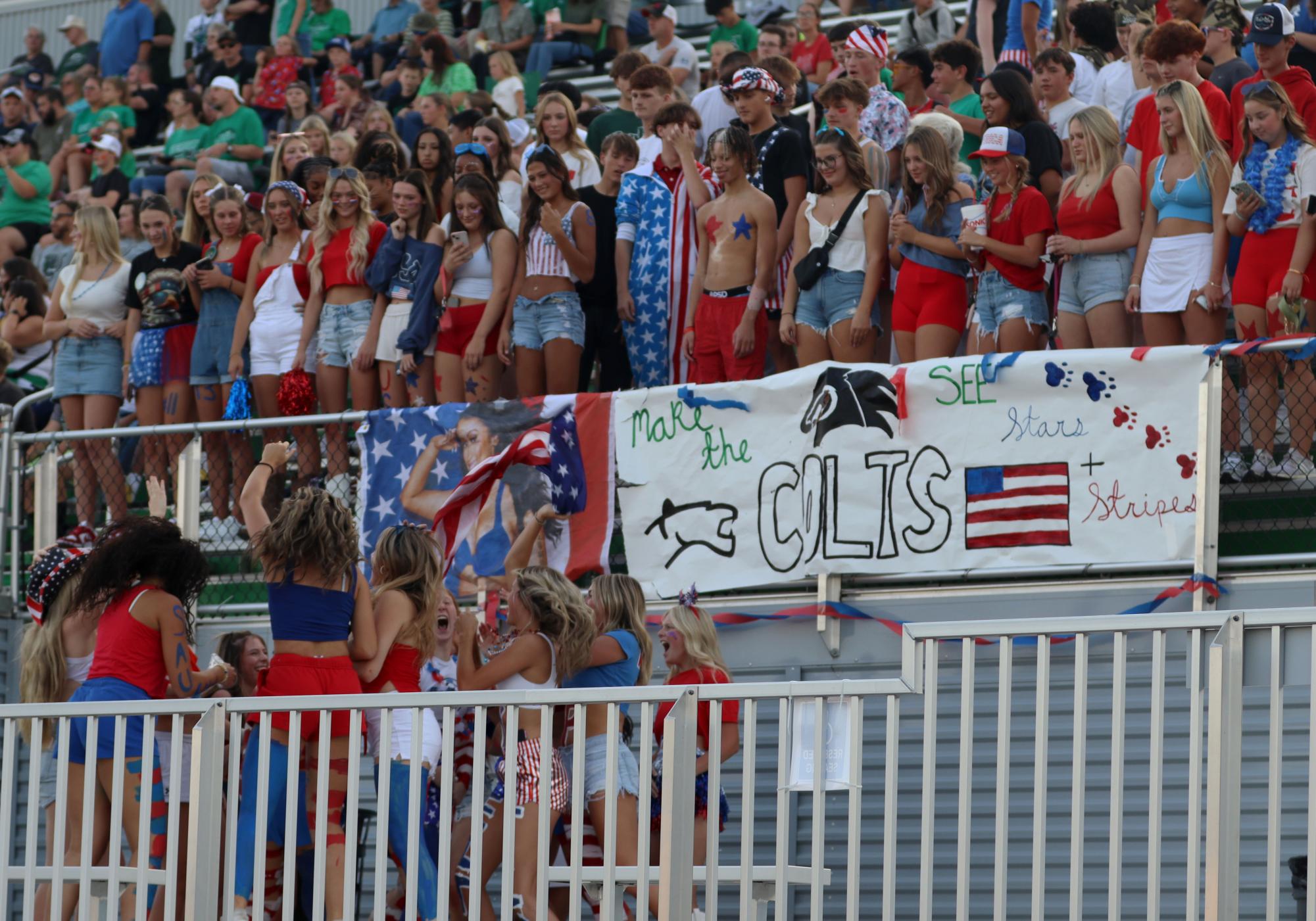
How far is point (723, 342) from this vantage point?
1002cm

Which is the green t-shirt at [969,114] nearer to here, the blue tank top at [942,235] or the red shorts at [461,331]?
the blue tank top at [942,235]

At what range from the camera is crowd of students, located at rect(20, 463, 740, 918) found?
265 inches

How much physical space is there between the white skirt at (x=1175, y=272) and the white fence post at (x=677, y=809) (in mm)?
4342

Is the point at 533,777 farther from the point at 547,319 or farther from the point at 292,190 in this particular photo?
the point at 292,190

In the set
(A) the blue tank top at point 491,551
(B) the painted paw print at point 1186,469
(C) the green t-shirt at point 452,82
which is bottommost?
(A) the blue tank top at point 491,551

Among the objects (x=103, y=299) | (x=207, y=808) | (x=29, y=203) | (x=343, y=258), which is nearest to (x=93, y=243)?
(x=103, y=299)

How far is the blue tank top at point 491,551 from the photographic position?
9.91 meters

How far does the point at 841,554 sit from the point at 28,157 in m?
9.79

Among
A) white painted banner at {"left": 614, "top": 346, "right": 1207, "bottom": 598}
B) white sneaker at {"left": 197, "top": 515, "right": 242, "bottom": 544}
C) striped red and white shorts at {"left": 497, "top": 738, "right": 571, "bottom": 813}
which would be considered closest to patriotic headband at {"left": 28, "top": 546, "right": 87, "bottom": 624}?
striped red and white shorts at {"left": 497, "top": 738, "right": 571, "bottom": 813}

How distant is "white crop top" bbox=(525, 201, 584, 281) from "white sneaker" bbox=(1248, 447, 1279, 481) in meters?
3.68

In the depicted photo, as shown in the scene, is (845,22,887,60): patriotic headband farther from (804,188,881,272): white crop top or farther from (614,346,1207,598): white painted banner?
(614,346,1207,598): white painted banner

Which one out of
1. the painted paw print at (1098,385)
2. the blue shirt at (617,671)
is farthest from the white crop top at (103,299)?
the painted paw print at (1098,385)

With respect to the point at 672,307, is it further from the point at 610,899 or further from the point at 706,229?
the point at 610,899

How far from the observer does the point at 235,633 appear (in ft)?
26.9
